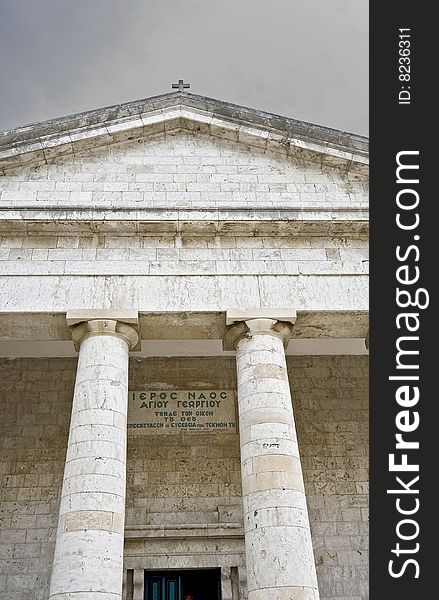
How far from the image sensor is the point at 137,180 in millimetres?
12312

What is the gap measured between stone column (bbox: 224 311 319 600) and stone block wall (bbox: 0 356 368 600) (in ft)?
11.7

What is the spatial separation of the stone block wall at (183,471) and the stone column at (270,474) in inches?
141

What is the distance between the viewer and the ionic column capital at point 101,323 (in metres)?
10.5

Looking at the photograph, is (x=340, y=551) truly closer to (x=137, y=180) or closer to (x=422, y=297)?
(x=422, y=297)

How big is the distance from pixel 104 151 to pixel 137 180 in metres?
1.03

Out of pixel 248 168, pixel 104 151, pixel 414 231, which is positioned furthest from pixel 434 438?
pixel 104 151

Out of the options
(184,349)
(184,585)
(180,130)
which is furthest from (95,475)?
(180,130)

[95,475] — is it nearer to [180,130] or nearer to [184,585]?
[184,585]

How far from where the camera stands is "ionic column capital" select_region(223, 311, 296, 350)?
10.7 metres

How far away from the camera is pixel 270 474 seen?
925 cm

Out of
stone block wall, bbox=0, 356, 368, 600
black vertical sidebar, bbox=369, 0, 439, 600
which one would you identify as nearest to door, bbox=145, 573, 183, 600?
stone block wall, bbox=0, 356, 368, 600

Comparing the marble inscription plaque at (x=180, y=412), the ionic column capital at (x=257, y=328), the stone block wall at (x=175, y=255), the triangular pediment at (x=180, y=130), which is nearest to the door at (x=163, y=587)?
the marble inscription plaque at (x=180, y=412)

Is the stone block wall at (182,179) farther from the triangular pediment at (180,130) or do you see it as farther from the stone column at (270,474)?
the stone column at (270,474)

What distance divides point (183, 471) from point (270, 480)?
14.7ft
